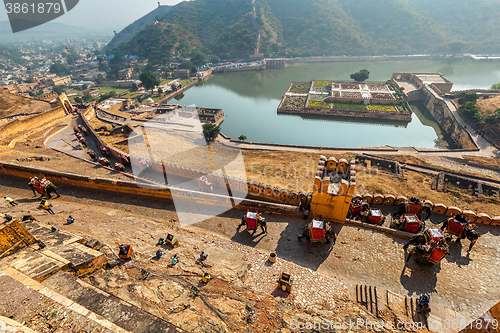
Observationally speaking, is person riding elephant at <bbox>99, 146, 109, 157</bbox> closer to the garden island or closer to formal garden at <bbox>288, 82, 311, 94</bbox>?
the garden island

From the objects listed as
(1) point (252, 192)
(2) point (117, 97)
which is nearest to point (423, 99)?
(1) point (252, 192)

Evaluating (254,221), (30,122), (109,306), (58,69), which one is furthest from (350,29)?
(58,69)

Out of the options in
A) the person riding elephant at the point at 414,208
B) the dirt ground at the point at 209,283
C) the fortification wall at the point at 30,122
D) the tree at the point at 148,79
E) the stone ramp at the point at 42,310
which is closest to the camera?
the stone ramp at the point at 42,310

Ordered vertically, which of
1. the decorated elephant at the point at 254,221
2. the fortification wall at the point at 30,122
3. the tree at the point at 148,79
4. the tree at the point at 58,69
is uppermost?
the tree at the point at 58,69

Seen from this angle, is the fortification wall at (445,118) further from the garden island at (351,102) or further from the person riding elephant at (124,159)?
Result: the person riding elephant at (124,159)

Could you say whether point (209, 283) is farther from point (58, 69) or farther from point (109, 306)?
point (58, 69)

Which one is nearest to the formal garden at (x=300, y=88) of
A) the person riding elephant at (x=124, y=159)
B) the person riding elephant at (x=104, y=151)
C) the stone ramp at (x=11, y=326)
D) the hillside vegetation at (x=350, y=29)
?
the hillside vegetation at (x=350, y=29)

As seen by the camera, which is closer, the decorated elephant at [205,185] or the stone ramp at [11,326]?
the stone ramp at [11,326]

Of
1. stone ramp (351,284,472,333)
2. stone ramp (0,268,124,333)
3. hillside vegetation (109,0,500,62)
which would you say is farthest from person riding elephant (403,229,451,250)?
hillside vegetation (109,0,500,62)
